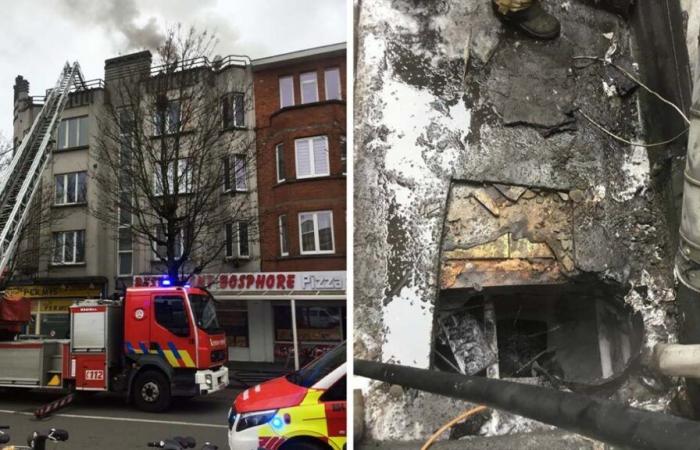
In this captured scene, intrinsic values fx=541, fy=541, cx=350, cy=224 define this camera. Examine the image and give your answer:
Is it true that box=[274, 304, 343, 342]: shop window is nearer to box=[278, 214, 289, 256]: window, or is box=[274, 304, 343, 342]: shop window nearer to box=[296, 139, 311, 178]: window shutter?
box=[278, 214, 289, 256]: window

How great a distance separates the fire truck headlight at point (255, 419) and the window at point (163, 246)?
0.61 m

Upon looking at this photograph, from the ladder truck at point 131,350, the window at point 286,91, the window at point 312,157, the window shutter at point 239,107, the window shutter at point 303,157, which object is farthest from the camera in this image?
the ladder truck at point 131,350

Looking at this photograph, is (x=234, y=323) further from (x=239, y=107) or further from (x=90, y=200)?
(x=239, y=107)

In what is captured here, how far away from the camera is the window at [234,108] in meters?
1.58

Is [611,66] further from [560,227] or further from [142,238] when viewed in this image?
[142,238]

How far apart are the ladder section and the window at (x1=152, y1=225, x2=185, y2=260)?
525 millimetres

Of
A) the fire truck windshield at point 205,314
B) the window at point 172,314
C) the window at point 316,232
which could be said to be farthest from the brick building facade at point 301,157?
the window at point 172,314

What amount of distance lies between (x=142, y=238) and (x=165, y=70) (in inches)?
21.7

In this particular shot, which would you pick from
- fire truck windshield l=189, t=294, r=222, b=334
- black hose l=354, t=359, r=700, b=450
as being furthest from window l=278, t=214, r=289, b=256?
fire truck windshield l=189, t=294, r=222, b=334

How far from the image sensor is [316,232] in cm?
129

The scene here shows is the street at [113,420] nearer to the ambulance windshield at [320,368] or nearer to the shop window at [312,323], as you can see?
the shop window at [312,323]

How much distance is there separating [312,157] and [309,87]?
17 centimetres

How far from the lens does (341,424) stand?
1072 mm

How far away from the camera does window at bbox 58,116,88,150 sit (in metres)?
1.97
